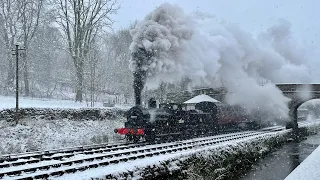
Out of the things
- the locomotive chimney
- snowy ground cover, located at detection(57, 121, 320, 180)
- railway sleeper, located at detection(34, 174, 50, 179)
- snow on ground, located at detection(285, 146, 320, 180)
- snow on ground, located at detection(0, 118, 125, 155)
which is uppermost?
the locomotive chimney

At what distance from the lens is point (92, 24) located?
37.7 meters

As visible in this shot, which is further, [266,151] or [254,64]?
[254,64]

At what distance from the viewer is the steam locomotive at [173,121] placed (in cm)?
1888

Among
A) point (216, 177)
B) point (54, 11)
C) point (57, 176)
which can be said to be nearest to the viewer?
point (57, 176)

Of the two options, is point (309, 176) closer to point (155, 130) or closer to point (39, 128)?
point (155, 130)

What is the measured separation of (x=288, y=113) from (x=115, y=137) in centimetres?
2164

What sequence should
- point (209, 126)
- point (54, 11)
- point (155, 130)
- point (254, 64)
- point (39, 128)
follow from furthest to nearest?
point (254, 64), point (54, 11), point (209, 126), point (39, 128), point (155, 130)

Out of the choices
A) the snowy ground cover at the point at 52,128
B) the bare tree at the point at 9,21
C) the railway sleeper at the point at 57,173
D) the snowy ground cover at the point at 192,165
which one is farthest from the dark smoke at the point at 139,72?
the bare tree at the point at 9,21

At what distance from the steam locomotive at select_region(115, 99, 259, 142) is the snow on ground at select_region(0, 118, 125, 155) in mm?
3351

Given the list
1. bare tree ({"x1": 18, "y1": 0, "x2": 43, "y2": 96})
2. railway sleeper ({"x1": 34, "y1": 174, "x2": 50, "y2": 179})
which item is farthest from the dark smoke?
bare tree ({"x1": 18, "y1": 0, "x2": 43, "y2": 96})

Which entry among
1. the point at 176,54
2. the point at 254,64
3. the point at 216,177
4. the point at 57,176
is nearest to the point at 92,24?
the point at 176,54

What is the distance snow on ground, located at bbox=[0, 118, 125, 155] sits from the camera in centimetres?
1817

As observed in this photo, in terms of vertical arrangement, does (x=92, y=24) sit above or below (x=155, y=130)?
above

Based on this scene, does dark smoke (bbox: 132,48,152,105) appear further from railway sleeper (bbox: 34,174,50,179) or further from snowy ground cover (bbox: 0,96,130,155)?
railway sleeper (bbox: 34,174,50,179)
